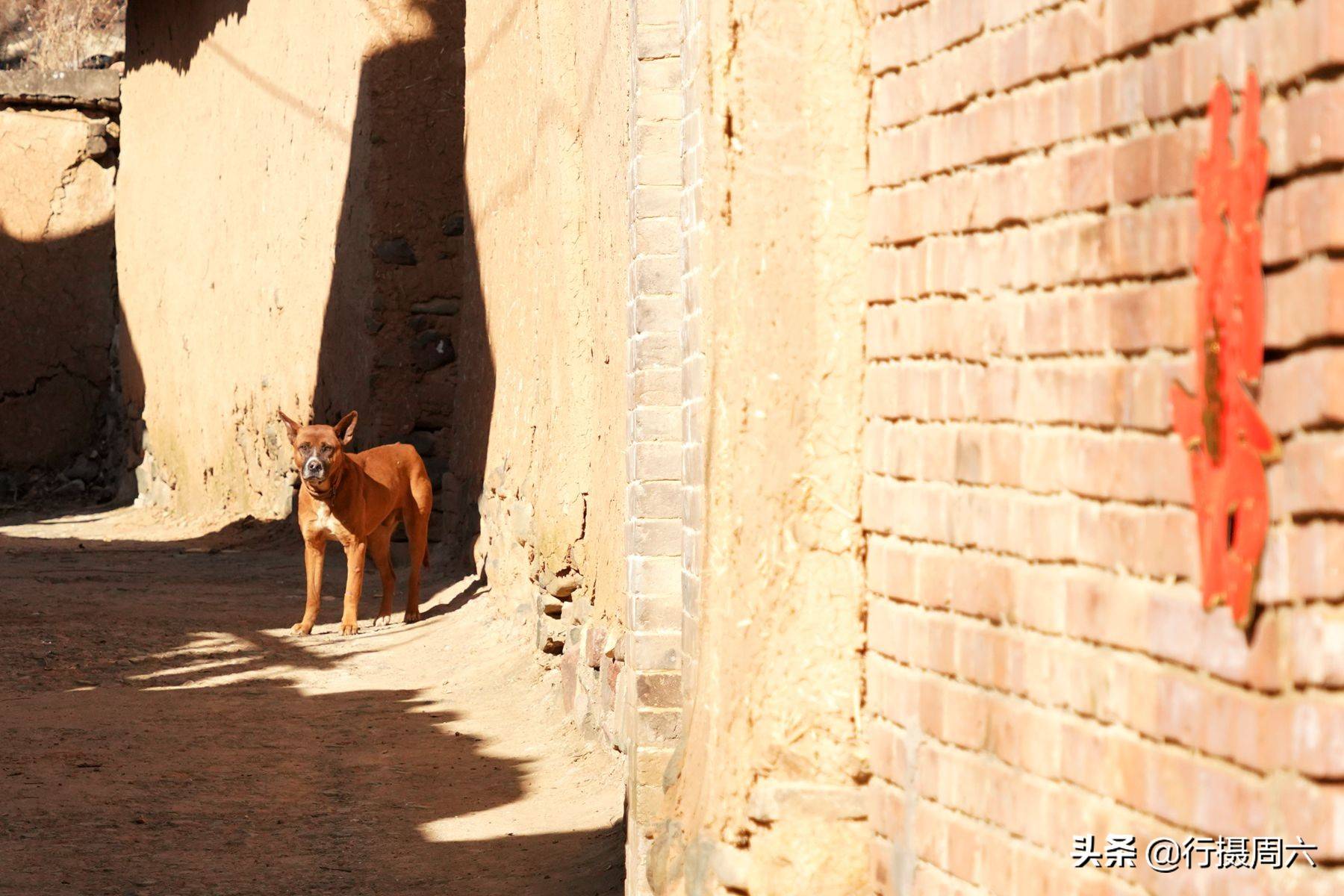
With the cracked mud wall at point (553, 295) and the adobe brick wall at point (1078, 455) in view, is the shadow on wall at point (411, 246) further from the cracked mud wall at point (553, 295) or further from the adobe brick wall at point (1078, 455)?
the adobe brick wall at point (1078, 455)

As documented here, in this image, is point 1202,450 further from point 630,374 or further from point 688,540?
point 630,374

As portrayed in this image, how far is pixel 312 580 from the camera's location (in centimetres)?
905

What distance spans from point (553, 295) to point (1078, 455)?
5.14 m

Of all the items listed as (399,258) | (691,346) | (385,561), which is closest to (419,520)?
(385,561)

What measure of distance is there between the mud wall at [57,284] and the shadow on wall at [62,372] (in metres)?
0.01

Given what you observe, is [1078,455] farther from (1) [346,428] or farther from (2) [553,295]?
(1) [346,428]

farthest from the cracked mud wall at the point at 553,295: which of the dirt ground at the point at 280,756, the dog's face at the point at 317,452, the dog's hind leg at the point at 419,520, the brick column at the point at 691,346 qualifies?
the brick column at the point at 691,346

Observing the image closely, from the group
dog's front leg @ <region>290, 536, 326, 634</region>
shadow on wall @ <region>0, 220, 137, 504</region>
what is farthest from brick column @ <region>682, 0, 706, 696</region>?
shadow on wall @ <region>0, 220, 137, 504</region>

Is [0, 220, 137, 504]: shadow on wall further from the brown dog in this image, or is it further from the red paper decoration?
the red paper decoration

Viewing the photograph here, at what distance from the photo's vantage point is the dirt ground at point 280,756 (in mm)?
4895

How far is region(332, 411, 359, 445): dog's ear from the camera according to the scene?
9.15m

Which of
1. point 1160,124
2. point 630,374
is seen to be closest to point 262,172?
point 630,374

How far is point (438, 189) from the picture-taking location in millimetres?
10742

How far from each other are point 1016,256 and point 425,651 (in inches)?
257
